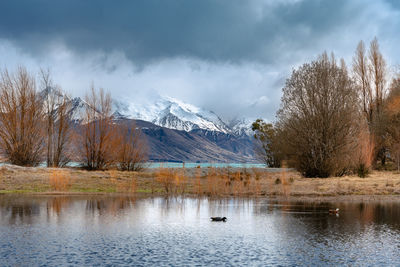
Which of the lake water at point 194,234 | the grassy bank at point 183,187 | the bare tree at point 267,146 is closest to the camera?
the lake water at point 194,234

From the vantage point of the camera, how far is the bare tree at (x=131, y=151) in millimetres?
40594

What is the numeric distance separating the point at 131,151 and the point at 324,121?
17197mm

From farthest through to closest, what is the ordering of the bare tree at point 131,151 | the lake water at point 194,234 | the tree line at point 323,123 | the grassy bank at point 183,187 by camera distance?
the bare tree at point 131,151 < the tree line at point 323,123 < the grassy bank at point 183,187 < the lake water at point 194,234

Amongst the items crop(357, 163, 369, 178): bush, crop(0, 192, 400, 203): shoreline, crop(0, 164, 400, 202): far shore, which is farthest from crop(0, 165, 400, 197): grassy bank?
crop(357, 163, 369, 178): bush

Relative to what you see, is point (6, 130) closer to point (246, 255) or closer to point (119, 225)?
point (119, 225)

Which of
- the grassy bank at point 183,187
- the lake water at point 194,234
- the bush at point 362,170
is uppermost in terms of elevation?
the bush at point 362,170

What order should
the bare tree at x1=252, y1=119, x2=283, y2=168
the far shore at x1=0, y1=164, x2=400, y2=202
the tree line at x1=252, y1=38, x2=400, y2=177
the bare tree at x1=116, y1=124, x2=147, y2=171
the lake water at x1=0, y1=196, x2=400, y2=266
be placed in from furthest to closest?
the bare tree at x1=252, y1=119, x2=283, y2=168, the bare tree at x1=116, y1=124, x2=147, y2=171, the tree line at x1=252, y1=38, x2=400, y2=177, the far shore at x1=0, y1=164, x2=400, y2=202, the lake water at x1=0, y1=196, x2=400, y2=266

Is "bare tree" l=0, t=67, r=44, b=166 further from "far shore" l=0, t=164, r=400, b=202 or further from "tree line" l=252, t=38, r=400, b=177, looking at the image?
"tree line" l=252, t=38, r=400, b=177

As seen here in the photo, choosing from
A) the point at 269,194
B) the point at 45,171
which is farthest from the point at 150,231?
the point at 45,171

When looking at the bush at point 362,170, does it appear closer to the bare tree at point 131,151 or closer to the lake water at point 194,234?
the lake water at point 194,234

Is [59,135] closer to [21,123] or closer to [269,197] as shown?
[21,123]

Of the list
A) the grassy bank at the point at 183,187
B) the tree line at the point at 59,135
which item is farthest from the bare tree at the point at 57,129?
the grassy bank at the point at 183,187

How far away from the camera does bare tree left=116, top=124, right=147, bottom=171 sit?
133 ft

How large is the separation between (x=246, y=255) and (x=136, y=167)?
32.0m
